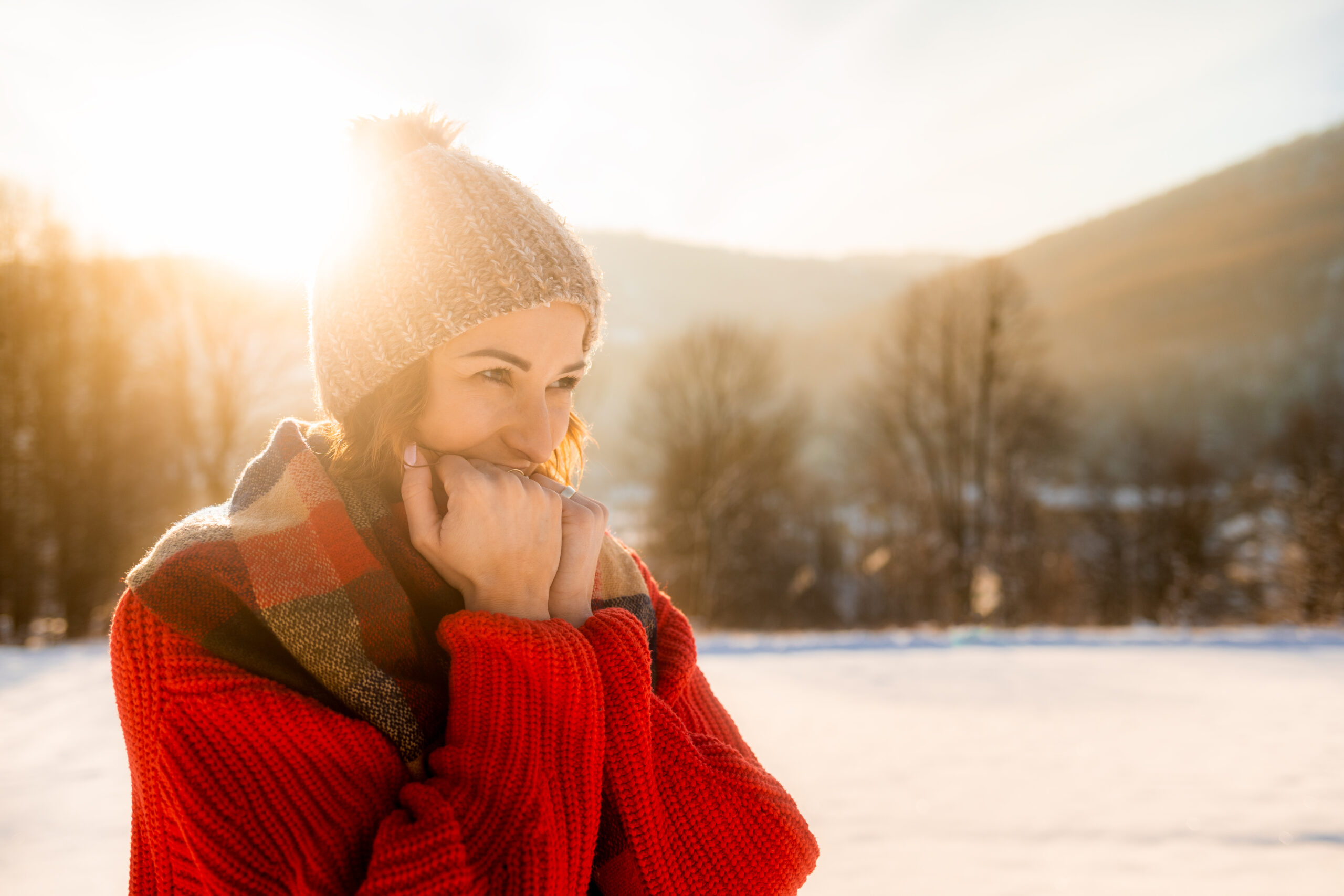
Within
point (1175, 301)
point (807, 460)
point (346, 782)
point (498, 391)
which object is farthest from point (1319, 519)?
point (1175, 301)

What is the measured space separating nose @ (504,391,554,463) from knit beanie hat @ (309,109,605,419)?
143mm

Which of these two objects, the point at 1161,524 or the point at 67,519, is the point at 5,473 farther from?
the point at 1161,524

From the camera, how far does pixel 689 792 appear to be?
3.43ft

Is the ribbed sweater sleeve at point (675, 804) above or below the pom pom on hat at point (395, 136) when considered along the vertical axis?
below

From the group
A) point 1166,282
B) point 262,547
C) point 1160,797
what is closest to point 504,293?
point 262,547

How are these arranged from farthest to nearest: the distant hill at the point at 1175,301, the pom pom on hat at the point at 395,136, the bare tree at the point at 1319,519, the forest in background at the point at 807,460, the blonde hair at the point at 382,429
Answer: the distant hill at the point at 1175,301, the bare tree at the point at 1319,519, the forest in background at the point at 807,460, the pom pom on hat at the point at 395,136, the blonde hair at the point at 382,429

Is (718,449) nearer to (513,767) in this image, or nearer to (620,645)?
(620,645)

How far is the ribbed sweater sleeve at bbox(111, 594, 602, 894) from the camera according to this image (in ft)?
2.69

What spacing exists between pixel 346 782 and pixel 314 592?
242 millimetres

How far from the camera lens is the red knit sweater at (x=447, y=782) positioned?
0.82 metres

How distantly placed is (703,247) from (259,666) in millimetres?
86125

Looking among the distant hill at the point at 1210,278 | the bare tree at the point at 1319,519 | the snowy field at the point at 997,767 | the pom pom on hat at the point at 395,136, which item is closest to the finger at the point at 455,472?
the pom pom on hat at the point at 395,136

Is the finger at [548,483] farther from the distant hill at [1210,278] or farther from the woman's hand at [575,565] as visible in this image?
the distant hill at [1210,278]

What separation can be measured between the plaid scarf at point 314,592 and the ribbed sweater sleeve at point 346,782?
34 millimetres
